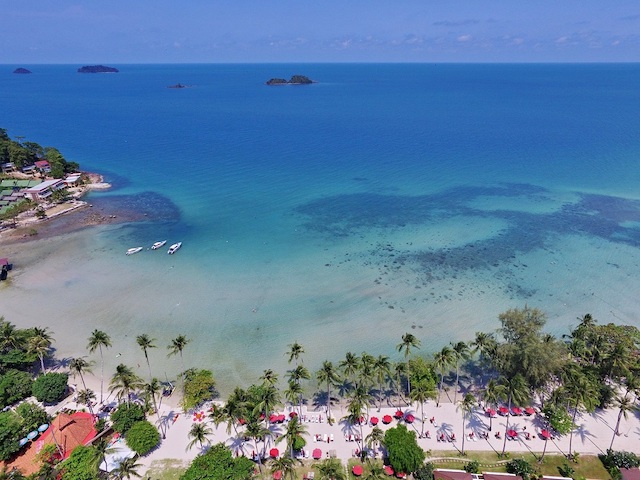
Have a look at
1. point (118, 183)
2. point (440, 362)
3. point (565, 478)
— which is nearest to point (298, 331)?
point (440, 362)

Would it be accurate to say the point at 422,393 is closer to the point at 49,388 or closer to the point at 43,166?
the point at 49,388

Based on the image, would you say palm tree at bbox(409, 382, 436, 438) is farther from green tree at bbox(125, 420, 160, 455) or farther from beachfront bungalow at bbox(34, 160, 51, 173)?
beachfront bungalow at bbox(34, 160, 51, 173)

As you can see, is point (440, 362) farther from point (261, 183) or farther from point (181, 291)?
point (261, 183)

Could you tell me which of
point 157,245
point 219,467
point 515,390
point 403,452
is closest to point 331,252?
point 157,245

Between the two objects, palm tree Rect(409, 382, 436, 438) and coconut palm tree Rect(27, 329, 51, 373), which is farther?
coconut palm tree Rect(27, 329, 51, 373)

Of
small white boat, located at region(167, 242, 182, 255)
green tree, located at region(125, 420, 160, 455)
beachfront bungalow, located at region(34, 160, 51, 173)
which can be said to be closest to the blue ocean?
small white boat, located at region(167, 242, 182, 255)
